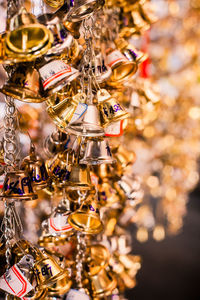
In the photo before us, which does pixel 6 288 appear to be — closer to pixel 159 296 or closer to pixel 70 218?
pixel 70 218

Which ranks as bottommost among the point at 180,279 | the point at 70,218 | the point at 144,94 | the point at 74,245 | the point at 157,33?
the point at 180,279

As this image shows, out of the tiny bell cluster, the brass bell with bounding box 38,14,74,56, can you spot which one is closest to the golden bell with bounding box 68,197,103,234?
the tiny bell cluster

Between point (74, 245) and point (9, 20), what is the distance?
2.20 feet

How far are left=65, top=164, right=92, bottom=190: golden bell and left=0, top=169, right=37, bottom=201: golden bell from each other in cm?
9

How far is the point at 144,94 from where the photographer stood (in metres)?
0.91

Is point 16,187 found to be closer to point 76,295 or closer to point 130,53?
point 76,295

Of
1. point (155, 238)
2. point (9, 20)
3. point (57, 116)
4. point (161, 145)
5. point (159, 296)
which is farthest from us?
point (155, 238)

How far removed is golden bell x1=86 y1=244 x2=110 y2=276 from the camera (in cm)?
78

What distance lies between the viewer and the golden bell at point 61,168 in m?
0.63

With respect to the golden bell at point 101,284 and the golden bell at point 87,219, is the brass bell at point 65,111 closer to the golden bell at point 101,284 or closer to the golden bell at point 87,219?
the golden bell at point 87,219

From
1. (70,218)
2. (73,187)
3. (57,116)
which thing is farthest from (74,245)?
(57,116)

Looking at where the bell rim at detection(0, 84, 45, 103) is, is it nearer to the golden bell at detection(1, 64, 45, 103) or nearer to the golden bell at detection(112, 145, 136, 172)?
the golden bell at detection(1, 64, 45, 103)

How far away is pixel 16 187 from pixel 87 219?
0.71ft

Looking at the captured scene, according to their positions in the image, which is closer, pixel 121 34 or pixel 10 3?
pixel 10 3
